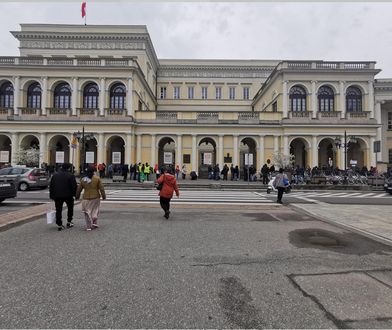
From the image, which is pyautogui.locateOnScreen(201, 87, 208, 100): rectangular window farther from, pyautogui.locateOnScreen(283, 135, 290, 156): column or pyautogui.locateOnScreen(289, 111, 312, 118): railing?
pyautogui.locateOnScreen(283, 135, 290, 156): column

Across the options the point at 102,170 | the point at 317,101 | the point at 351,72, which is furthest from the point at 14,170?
the point at 351,72

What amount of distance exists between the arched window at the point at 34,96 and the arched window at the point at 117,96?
9.29m

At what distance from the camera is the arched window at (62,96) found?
1313 inches

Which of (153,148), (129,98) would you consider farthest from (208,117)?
(129,98)

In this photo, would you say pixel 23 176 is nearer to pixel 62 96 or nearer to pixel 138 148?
pixel 138 148

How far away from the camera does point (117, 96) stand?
33812 millimetres

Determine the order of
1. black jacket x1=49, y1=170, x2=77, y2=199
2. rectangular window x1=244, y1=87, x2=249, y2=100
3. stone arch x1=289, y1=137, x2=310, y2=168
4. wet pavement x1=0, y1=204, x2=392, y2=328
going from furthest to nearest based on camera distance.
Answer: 1. rectangular window x1=244, y1=87, x2=249, y2=100
2. stone arch x1=289, y1=137, x2=310, y2=168
3. black jacket x1=49, y1=170, x2=77, y2=199
4. wet pavement x1=0, y1=204, x2=392, y2=328

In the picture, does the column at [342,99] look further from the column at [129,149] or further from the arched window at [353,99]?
the column at [129,149]

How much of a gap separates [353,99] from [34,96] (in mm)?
41839

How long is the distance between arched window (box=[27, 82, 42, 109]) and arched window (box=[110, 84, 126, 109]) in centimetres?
929

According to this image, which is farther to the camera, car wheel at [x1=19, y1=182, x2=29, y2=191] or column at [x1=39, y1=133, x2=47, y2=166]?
column at [x1=39, y1=133, x2=47, y2=166]

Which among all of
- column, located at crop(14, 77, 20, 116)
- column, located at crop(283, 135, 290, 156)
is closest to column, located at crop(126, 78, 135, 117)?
column, located at crop(14, 77, 20, 116)

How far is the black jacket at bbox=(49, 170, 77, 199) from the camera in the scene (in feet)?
22.6

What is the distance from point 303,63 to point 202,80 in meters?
21.3
